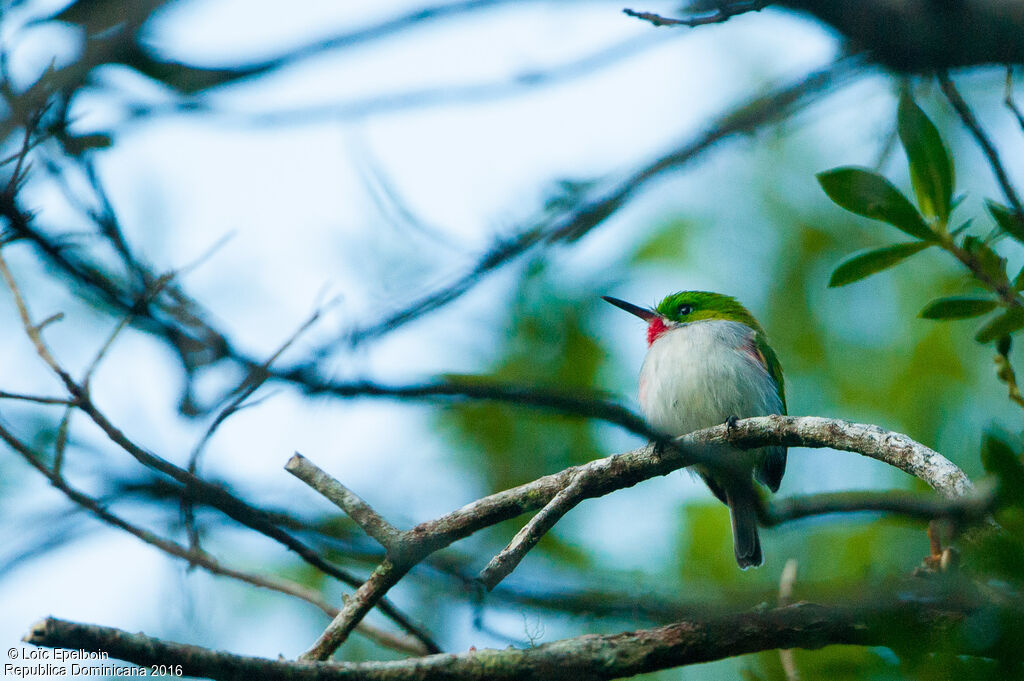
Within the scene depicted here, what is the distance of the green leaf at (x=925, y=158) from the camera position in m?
2.55

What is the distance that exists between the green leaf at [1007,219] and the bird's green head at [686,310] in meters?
3.38

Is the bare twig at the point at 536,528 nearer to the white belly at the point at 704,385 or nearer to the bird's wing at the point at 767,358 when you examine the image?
the white belly at the point at 704,385

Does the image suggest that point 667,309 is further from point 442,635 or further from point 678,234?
point 678,234

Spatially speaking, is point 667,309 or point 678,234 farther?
point 678,234

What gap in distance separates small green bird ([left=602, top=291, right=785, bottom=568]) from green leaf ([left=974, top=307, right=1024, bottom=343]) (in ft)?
6.98

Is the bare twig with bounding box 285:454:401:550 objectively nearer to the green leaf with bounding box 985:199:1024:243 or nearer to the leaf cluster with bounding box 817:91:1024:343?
the leaf cluster with bounding box 817:91:1024:343

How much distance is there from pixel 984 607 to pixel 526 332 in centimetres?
693

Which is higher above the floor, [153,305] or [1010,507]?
[153,305]

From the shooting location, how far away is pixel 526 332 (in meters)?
8.22

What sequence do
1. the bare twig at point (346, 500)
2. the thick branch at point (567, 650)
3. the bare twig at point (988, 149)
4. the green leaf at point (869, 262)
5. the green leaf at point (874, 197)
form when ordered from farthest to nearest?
the bare twig at point (346, 500) < the green leaf at point (869, 262) < the green leaf at point (874, 197) < the bare twig at point (988, 149) < the thick branch at point (567, 650)

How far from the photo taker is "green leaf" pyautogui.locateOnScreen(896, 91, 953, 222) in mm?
2547

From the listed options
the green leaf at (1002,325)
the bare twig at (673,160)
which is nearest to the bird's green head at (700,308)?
the bare twig at (673,160)

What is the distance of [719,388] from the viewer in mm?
4809

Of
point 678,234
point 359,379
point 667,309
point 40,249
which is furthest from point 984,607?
point 678,234
